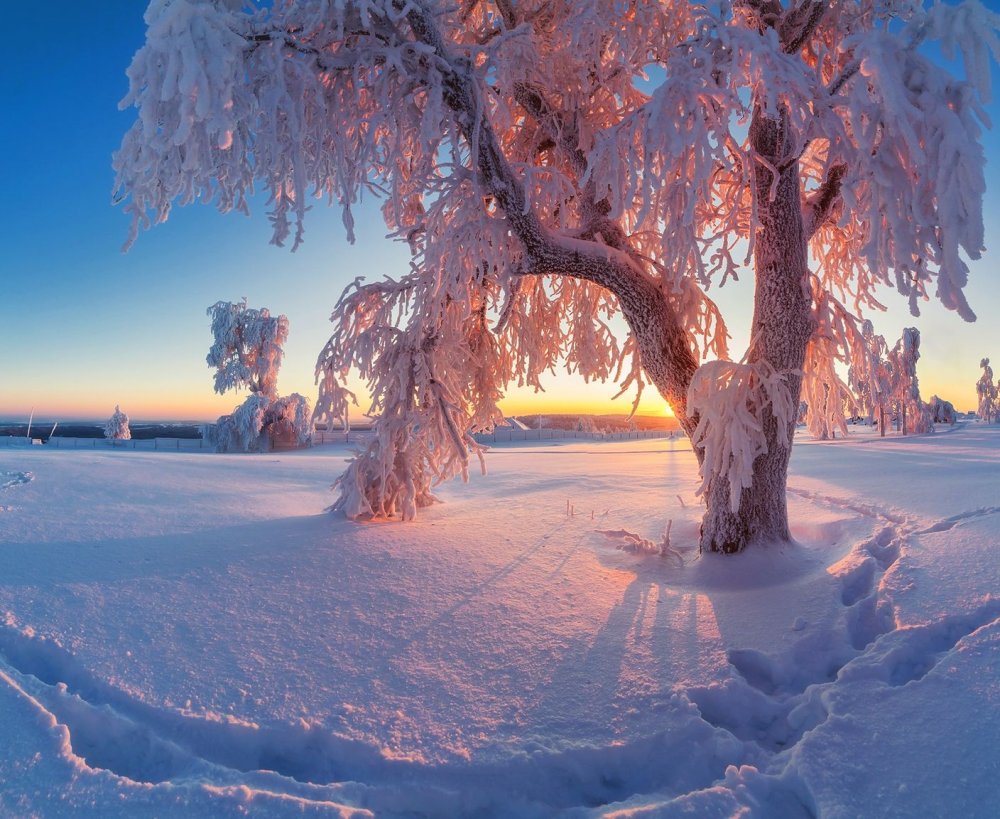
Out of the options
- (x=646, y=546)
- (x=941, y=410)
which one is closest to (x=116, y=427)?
(x=646, y=546)

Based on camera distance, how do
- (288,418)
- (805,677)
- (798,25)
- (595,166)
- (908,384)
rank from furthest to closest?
(908,384) → (288,418) → (798,25) → (595,166) → (805,677)

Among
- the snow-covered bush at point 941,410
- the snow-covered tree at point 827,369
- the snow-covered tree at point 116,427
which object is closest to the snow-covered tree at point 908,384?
the snow-covered bush at point 941,410

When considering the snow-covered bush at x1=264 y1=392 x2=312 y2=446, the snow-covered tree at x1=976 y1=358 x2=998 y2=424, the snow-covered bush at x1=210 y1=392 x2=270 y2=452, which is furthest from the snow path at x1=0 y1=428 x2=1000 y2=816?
the snow-covered tree at x1=976 y1=358 x2=998 y2=424

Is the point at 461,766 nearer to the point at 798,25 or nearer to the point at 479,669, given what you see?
the point at 479,669

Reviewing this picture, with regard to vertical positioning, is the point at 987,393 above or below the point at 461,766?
above

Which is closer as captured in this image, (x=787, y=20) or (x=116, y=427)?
(x=787, y=20)

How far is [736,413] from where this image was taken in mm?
3592

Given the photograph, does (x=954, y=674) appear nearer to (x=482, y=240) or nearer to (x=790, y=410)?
(x=790, y=410)

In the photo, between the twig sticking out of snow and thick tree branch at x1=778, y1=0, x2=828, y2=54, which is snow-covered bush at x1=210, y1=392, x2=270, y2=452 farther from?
thick tree branch at x1=778, y1=0, x2=828, y2=54

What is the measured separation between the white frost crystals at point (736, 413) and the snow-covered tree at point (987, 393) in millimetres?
51155

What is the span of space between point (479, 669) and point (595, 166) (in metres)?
3.05

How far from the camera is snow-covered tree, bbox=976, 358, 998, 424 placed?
39500mm

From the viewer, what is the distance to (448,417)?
4871mm

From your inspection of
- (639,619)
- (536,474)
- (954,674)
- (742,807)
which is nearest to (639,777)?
(742,807)
